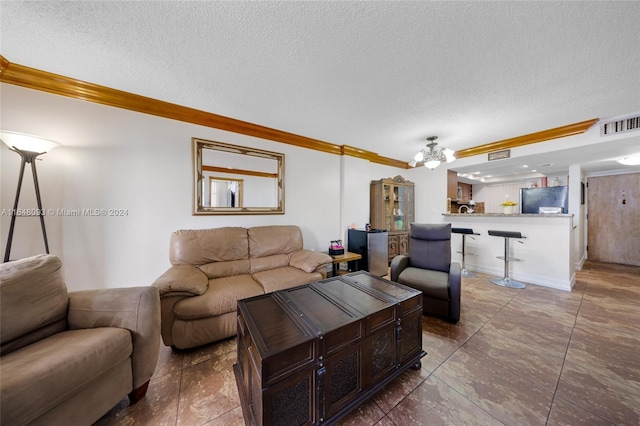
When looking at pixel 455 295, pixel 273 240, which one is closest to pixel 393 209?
pixel 455 295

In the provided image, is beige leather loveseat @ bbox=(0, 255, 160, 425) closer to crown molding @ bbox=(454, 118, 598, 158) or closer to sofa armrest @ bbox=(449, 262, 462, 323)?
sofa armrest @ bbox=(449, 262, 462, 323)

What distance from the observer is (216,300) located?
1.80 meters

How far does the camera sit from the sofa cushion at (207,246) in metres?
2.29

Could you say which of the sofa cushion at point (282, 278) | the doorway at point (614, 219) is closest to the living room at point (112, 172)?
the sofa cushion at point (282, 278)

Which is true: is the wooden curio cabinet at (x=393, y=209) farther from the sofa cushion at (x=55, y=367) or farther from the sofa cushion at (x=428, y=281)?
the sofa cushion at (x=55, y=367)

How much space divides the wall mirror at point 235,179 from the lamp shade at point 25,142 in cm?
115

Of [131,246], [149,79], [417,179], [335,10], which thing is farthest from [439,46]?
[417,179]

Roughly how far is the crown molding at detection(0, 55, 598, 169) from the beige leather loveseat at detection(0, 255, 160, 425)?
1811 millimetres

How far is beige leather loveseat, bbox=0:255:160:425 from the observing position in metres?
→ 0.86

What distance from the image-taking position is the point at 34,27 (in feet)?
4.67

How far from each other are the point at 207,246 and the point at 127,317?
115 centimetres

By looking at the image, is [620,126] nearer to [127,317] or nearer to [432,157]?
[432,157]

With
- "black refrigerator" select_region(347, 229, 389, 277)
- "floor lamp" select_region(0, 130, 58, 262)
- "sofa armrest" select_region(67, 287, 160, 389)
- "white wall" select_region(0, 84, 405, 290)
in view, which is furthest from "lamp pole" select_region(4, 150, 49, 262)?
"black refrigerator" select_region(347, 229, 389, 277)

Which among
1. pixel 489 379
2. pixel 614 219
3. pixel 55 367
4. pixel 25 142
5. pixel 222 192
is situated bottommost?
pixel 489 379
